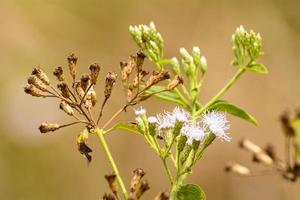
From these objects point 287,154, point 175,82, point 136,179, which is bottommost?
point 287,154

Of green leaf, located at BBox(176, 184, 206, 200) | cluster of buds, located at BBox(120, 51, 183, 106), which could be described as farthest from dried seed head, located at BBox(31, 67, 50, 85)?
green leaf, located at BBox(176, 184, 206, 200)

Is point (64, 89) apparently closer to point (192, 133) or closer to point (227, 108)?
point (192, 133)

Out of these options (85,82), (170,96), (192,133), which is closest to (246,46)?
(170,96)

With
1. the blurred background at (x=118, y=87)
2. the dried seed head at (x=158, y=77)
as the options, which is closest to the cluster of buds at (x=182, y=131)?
the dried seed head at (x=158, y=77)

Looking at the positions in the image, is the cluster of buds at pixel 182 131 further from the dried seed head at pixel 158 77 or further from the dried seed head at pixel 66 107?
the dried seed head at pixel 66 107

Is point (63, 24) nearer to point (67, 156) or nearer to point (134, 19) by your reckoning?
point (134, 19)

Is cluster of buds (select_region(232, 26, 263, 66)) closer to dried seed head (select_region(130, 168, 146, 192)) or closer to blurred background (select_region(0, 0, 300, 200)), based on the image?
dried seed head (select_region(130, 168, 146, 192))
